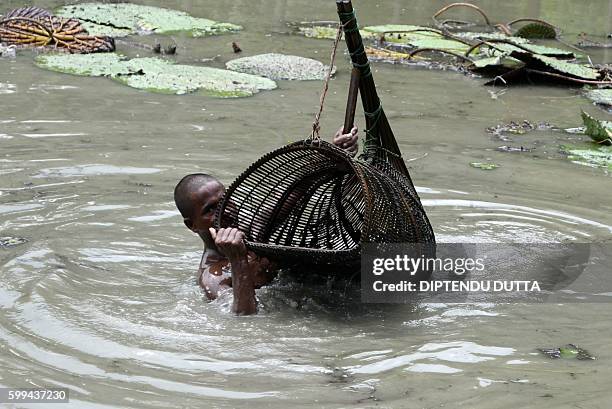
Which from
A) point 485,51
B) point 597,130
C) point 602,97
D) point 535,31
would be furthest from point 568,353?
point 535,31

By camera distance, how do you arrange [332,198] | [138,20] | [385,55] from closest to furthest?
[332,198] → [385,55] → [138,20]

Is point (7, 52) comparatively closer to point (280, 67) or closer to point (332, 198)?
point (280, 67)

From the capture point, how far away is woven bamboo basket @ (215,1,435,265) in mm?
3752

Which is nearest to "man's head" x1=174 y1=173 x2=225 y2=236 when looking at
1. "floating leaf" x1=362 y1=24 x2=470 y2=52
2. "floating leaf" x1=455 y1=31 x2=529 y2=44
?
"floating leaf" x1=362 y1=24 x2=470 y2=52

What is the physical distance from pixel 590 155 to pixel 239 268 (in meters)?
3.56

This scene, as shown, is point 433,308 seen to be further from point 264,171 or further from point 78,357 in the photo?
point 78,357

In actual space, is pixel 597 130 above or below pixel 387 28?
below

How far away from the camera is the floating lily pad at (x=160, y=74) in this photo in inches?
296

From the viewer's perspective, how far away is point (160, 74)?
7789mm

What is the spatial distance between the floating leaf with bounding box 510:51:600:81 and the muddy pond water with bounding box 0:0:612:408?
0.21m

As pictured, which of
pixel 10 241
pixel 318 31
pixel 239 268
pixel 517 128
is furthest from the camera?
pixel 318 31

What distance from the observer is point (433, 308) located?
406 cm

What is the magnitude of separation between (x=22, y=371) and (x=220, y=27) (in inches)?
291

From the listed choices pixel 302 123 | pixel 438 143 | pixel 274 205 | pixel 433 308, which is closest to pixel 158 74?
pixel 302 123
